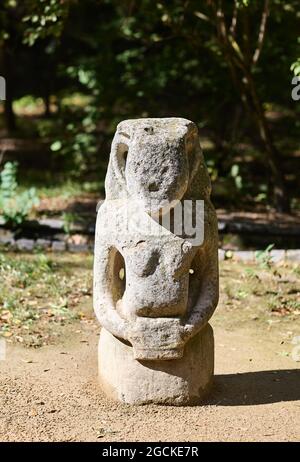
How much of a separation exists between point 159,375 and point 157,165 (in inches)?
51.2

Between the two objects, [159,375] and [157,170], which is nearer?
[157,170]

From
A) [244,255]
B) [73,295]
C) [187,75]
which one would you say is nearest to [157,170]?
[73,295]

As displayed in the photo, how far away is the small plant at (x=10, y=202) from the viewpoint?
30.8 ft

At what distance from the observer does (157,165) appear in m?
4.48

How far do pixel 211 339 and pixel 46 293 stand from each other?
9.38 ft

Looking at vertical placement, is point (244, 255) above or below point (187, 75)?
below

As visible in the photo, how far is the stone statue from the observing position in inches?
180

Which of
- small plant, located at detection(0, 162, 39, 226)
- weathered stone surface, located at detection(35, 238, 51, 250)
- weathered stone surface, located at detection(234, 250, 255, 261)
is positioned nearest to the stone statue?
weathered stone surface, located at detection(234, 250, 255, 261)

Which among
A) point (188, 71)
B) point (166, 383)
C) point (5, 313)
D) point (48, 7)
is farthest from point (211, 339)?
point (188, 71)

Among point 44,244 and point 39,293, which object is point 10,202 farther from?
point 39,293

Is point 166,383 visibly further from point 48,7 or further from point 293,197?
point 293,197

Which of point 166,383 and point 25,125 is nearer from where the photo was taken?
point 166,383

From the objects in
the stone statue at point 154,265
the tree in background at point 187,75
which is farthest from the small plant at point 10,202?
the stone statue at point 154,265

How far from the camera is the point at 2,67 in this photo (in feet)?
51.5
